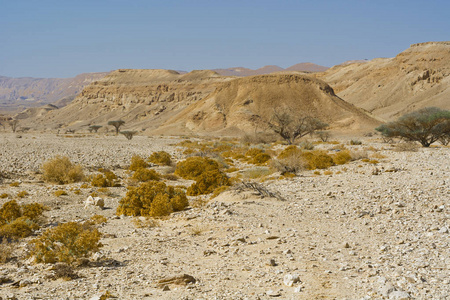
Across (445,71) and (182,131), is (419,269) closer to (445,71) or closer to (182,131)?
(182,131)

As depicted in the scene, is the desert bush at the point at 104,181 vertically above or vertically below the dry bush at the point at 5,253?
above

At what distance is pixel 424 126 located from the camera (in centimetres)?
2691

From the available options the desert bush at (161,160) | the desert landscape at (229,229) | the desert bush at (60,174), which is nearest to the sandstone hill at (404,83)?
the desert landscape at (229,229)

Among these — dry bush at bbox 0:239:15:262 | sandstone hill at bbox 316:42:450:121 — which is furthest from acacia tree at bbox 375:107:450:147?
sandstone hill at bbox 316:42:450:121

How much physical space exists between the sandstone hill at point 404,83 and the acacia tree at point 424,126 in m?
53.2

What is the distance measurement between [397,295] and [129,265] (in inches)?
170

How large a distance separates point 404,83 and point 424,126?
71680 mm

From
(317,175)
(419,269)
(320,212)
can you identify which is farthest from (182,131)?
(419,269)

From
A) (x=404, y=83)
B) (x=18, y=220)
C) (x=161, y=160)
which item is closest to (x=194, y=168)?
(x=161, y=160)

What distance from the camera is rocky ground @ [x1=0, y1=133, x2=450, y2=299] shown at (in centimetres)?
550

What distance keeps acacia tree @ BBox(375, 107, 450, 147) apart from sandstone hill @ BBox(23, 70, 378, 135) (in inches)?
1289

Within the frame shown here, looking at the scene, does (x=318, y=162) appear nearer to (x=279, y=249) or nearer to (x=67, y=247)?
(x=279, y=249)

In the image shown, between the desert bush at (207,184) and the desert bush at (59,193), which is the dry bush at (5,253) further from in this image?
the desert bush at (207,184)

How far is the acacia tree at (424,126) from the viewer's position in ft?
86.2
